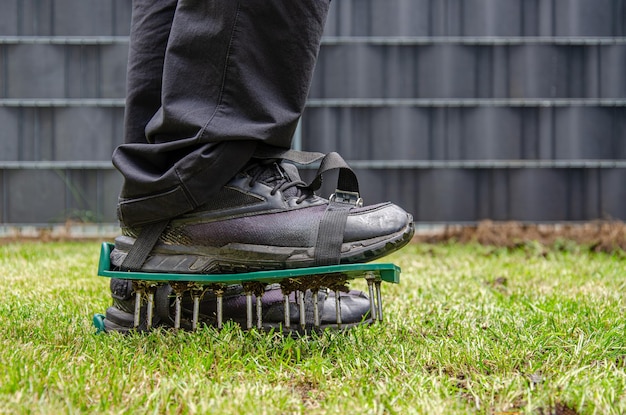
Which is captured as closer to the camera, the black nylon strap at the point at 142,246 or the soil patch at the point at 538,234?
the black nylon strap at the point at 142,246

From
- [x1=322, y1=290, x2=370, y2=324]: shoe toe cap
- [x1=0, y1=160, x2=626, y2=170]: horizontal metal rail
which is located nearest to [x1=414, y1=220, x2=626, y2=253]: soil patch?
[x1=0, y1=160, x2=626, y2=170]: horizontal metal rail

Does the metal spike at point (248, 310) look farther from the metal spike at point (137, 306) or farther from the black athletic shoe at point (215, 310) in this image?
the metal spike at point (137, 306)

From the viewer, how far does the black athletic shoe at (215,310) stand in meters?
1.48

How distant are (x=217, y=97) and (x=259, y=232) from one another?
0.28m

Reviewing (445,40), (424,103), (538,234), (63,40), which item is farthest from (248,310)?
(63,40)

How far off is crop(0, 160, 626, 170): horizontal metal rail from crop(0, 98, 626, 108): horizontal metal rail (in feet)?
1.24

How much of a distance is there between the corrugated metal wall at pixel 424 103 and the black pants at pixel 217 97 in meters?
3.21

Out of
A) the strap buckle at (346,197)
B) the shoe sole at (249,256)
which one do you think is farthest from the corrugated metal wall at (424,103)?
the shoe sole at (249,256)

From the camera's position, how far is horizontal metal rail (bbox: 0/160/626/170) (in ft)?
15.1

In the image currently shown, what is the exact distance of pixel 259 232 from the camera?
140 cm

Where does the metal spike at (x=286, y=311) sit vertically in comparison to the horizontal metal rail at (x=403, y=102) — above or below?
below

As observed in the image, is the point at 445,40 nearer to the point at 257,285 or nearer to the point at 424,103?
the point at 424,103

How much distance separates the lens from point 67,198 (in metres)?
4.67

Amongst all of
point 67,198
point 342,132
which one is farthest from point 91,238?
point 342,132
